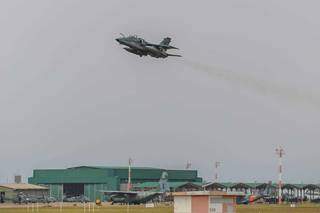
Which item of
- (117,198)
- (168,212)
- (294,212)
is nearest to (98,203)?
(117,198)

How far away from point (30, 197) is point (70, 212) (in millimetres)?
75196

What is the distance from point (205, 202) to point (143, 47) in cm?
2142

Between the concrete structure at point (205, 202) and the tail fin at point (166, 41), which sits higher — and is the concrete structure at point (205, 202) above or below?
below

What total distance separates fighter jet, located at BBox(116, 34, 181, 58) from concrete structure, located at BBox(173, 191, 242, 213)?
18.7 m

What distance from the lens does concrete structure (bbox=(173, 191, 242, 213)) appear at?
83.9 m

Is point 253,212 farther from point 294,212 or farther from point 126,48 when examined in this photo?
point 126,48

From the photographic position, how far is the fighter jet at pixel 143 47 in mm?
81125

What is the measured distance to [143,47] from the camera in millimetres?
81625

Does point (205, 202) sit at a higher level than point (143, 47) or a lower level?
lower

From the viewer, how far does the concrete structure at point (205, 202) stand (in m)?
83.9

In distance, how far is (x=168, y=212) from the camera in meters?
115

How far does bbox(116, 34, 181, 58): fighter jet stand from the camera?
8112cm

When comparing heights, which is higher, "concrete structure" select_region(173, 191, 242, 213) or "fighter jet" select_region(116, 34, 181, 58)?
"fighter jet" select_region(116, 34, 181, 58)

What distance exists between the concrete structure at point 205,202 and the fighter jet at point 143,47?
1865 centimetres
